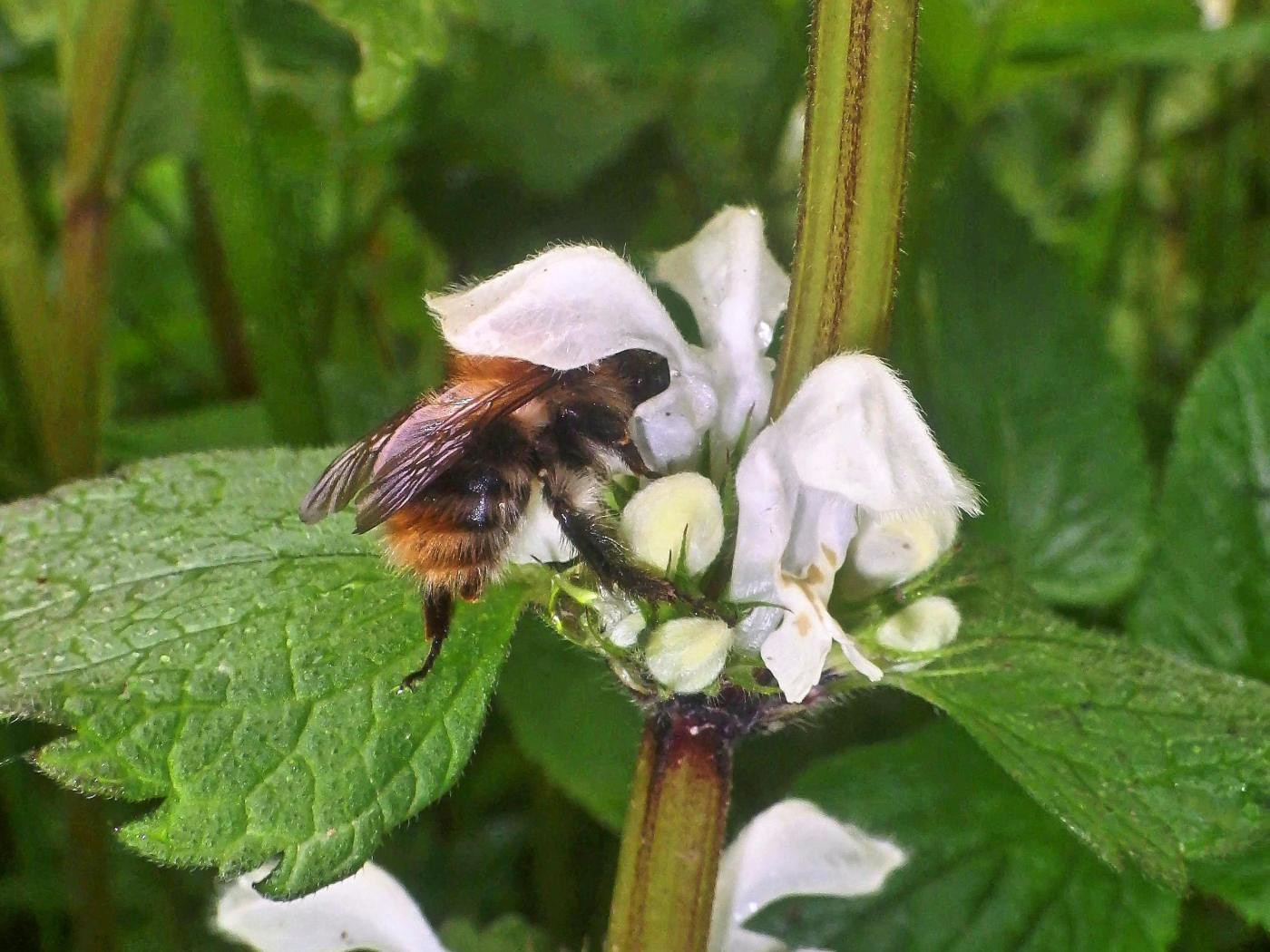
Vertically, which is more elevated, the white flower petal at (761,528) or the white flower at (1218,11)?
the white flower at (1218,11)

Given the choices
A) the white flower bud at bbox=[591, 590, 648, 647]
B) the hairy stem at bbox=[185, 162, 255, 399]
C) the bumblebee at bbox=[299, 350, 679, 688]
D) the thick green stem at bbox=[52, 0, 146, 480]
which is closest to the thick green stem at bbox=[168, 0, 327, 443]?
the thick green stem at bbox=[52, 0, 146, 480]

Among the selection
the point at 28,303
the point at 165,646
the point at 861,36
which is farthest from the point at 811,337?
the point at 28,303

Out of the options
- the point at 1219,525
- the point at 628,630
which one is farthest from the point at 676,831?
the point at 1219,525

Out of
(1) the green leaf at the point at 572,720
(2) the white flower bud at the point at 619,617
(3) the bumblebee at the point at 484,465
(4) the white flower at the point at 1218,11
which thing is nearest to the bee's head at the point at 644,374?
(3) the bumblebee at the point at 484,465

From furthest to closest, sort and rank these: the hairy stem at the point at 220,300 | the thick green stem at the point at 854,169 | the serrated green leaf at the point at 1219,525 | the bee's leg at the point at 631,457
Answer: the hairy stem at the point at 220,300 < the serrated green leaf at the point at 1219,525 < the bee's leg at the point at 631,457 < the thick green stem at the point at 854,169

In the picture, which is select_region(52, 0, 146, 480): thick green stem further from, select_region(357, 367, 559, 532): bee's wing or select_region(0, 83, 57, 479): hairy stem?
select_region(357, 367, 559, 532): bee's wing

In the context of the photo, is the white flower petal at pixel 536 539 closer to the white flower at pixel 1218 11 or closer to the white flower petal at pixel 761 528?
the white flower petal at pixel 761 528
